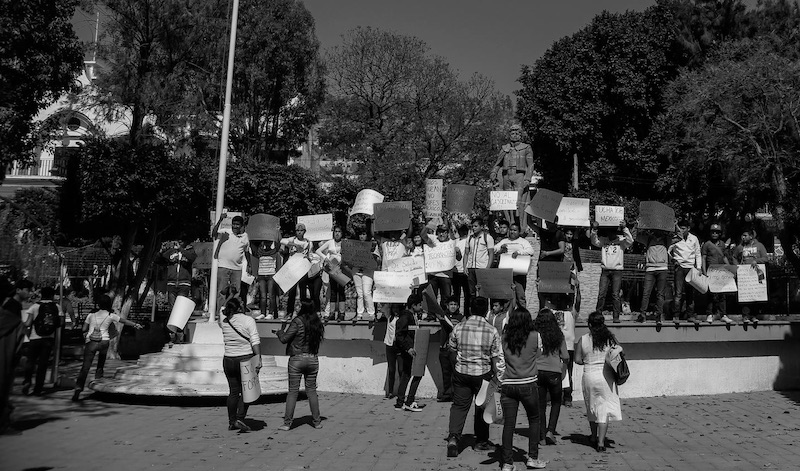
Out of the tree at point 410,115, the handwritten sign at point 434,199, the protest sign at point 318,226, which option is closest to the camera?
the protest sign at point 318,226

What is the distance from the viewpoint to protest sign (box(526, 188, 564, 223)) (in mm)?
14133

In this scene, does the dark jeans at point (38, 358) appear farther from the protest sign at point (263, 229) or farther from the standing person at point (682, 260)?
the standing person at point (682, 260)

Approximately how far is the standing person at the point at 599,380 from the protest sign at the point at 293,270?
19.1 feet

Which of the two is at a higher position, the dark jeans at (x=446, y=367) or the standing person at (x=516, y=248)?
the standing person at (x=516, y=248)

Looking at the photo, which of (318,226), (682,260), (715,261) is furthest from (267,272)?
(715,261)

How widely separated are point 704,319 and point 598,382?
20.5ft

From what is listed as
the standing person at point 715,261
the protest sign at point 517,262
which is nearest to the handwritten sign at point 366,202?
the protest sign at point 517,262

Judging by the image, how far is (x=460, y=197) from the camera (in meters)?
15.8

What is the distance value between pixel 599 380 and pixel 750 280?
20.9ft

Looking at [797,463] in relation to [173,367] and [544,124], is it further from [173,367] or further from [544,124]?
[544,124]

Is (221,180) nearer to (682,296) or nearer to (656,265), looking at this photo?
(656,265)

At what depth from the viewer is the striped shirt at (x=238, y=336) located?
33.9ft

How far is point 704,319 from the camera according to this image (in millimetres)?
15164

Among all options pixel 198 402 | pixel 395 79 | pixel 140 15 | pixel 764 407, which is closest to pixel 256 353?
pixel 198 402
